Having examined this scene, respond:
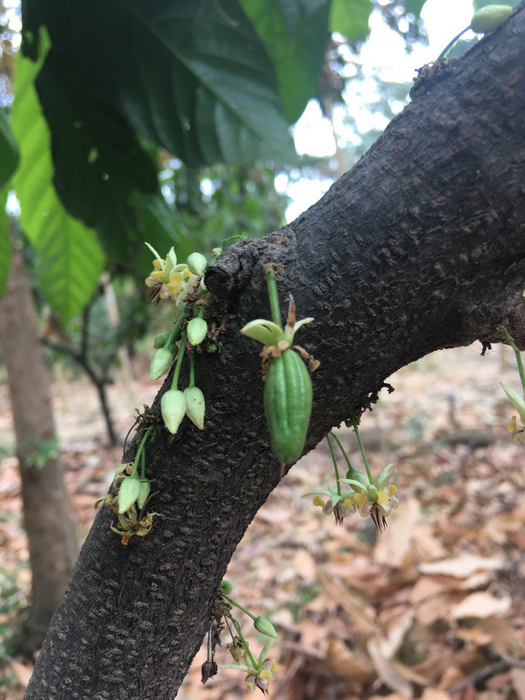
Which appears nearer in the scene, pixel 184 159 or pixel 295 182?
pixel 184 159

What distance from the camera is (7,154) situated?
40.9 inches

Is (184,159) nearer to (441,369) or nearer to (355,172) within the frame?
(355,172)

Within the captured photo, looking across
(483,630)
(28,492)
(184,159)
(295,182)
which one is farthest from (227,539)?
(295,182)

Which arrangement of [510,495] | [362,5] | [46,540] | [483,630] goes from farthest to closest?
[510,495], [46,540], [483,630], [362,5]

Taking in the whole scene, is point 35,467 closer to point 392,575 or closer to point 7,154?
point 7,154

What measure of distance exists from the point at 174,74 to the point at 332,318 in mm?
869

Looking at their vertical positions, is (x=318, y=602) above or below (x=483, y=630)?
above

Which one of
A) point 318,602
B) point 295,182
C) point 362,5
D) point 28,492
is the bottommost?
point 318,602

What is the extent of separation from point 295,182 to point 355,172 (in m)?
5.39

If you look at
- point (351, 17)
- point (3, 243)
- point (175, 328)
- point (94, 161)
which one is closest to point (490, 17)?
point (175, 328)

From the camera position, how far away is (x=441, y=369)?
5.67 m

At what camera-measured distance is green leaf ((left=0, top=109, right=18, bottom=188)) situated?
3.38ft

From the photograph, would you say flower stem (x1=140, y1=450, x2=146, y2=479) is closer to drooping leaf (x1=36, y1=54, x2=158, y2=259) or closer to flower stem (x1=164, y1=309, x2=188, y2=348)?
flower stem (x1=164, y1=309, x2=188, y2=348)

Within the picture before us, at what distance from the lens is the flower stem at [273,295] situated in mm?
385
